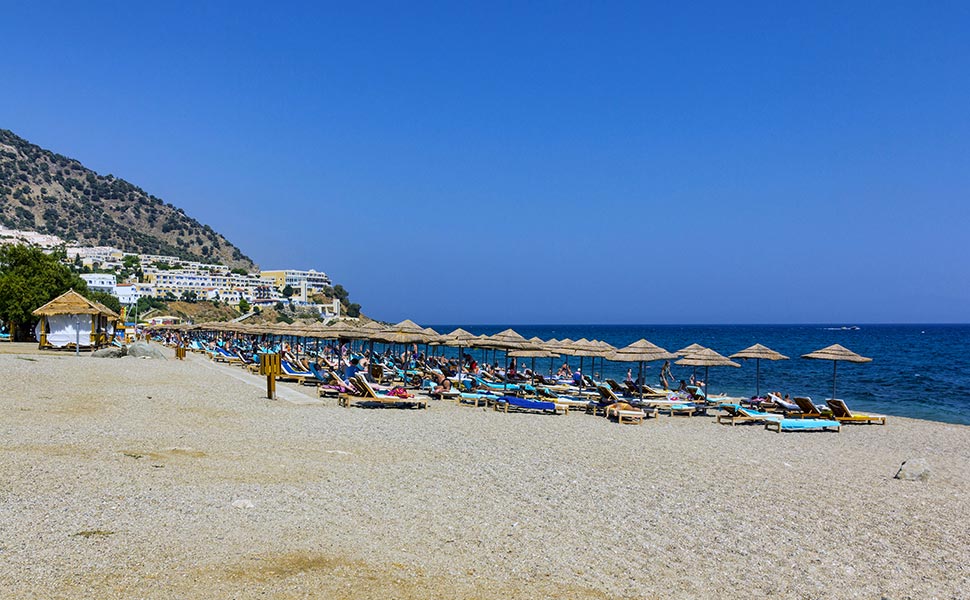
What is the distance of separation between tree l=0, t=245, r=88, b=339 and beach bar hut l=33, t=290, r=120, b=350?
6.88 meters

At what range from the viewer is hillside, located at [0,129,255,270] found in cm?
12375

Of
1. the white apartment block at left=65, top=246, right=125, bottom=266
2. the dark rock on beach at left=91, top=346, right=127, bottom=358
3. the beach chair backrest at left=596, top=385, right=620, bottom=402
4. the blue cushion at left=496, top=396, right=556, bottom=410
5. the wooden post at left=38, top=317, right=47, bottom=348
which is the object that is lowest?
the blue cushion at left=496, top=396, right=556, bottom=410

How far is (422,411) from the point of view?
16.3 m

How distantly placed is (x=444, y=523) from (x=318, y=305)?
391ft

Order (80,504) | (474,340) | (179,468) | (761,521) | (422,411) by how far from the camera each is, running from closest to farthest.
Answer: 1. (80,504)
2. (761,521)
3. (179,468)
4. (422,411)
5. (474,340)

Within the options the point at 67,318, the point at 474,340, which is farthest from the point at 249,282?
the point at 474,340

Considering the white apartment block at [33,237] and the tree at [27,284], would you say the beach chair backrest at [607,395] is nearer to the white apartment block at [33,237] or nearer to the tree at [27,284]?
the tree at [27,284]

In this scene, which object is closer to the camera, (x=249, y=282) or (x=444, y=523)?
(x=444, y=523)

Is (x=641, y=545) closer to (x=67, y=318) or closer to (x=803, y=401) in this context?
(x=803, y=401)

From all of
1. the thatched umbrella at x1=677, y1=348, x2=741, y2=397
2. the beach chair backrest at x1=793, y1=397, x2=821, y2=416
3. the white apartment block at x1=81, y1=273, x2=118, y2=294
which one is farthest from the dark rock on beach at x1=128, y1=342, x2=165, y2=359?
the white apartment block at x1=81, y1=273, x2=118, y2=294

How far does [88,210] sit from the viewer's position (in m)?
134

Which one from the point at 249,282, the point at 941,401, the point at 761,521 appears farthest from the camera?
the point at 249,282

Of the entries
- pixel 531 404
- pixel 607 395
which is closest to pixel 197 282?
pixel 531 404

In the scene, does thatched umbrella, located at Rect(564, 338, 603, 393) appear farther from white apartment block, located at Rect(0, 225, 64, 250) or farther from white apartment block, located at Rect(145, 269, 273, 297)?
white apartment block, located at Rect(0, 225, 64, 250)
